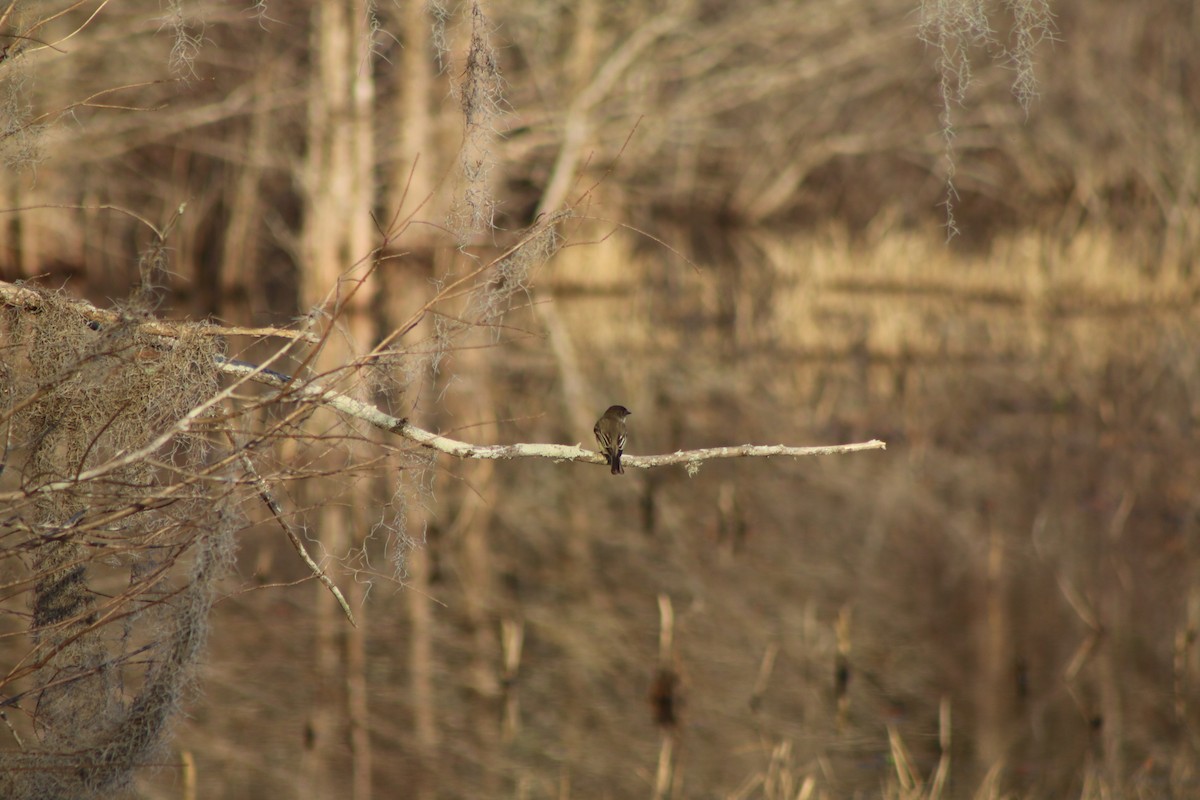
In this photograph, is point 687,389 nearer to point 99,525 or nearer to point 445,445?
point 445,445

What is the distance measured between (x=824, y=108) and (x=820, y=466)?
1224 centimetres

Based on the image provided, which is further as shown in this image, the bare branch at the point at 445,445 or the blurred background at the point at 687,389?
the blurred background at the point at 687,389

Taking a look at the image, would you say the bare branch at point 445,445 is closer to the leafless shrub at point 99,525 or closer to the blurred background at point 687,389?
the blurred background at point 687,389

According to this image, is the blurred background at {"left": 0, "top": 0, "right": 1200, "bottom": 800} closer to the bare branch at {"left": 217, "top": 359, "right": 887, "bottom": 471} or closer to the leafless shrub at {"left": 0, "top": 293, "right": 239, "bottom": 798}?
the bare branch at {"left": 217, "top": 359, "right": 887, "bottom": 471}

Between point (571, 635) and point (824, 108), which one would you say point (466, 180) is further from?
point (824, 108)

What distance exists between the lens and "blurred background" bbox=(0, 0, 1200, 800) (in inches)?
176

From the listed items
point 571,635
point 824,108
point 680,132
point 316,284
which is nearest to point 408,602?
point 571,635

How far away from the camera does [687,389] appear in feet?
33.9

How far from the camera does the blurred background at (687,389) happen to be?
14.6 ft

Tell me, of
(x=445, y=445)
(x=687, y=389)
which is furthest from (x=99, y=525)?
(x=687, y=389)

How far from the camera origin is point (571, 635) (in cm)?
571

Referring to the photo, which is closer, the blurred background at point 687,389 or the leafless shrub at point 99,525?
the leafless shrub at point 99,525

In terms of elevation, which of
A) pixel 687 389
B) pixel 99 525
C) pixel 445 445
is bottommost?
pixel 99 525

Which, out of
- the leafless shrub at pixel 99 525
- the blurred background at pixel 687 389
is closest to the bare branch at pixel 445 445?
the blurred background at pixel 687 389
